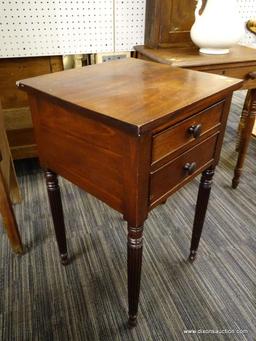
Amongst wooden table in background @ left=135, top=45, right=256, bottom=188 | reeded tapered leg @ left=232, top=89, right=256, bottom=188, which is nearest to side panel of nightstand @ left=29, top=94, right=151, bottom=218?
wooden table in background @ left=135, top=45, right=256, bottom=188

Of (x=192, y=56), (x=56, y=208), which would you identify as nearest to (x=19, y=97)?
(x=56, y=208)

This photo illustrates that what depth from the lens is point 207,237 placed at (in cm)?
137

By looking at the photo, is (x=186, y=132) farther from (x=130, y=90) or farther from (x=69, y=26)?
(x=69, y=26)

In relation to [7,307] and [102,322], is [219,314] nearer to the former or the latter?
[102,322]

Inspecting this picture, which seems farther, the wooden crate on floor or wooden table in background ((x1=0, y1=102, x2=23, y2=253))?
the wooden crate on floor

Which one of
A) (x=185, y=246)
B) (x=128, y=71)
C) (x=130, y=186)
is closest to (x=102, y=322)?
(x=185, y=246)

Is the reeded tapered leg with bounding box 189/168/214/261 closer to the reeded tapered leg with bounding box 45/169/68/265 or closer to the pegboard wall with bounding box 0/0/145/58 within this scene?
the reeded tapered leg with bounding box 45/169/68/265

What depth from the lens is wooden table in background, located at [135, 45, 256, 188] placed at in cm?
124

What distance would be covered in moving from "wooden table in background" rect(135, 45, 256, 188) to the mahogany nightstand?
14.1 inches

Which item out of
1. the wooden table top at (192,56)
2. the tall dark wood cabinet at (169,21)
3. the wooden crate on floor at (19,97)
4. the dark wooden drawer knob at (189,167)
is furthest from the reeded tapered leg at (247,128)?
the wooden crate on floor at (19,97)

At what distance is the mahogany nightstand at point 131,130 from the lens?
25.0 inches

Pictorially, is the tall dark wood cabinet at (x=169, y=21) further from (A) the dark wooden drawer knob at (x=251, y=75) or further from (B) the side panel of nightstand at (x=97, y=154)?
(B) the side panel of nightstand at (x=97, y=154)

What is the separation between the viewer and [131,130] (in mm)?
573

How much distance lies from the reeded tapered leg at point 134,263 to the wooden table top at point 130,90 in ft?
0.98
